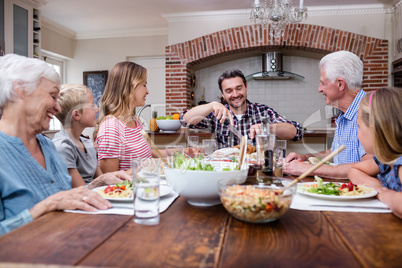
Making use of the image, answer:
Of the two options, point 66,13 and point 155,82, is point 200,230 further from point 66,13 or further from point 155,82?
point 155,82

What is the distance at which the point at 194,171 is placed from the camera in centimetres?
94

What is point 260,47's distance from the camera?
533 centimetres

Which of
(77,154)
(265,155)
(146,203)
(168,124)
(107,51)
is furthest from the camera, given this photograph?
(107,51)

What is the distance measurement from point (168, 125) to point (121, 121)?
164cm

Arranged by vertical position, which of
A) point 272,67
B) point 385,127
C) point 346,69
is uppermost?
point 272,67

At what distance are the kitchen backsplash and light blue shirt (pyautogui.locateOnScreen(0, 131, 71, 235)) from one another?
5.00m

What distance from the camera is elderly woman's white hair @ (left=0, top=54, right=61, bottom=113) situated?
115 centimetres

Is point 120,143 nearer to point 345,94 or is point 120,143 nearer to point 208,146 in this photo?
point 208,146

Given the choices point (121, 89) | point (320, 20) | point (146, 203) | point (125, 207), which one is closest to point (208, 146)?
point (121, 89)

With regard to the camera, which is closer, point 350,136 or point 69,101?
point 69,101

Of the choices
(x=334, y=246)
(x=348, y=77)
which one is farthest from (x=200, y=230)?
(x=348, y=77)

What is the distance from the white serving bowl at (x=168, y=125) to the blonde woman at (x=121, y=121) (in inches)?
57.8

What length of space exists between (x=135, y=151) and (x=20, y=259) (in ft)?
4.60

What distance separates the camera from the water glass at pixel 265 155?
1438 mm
